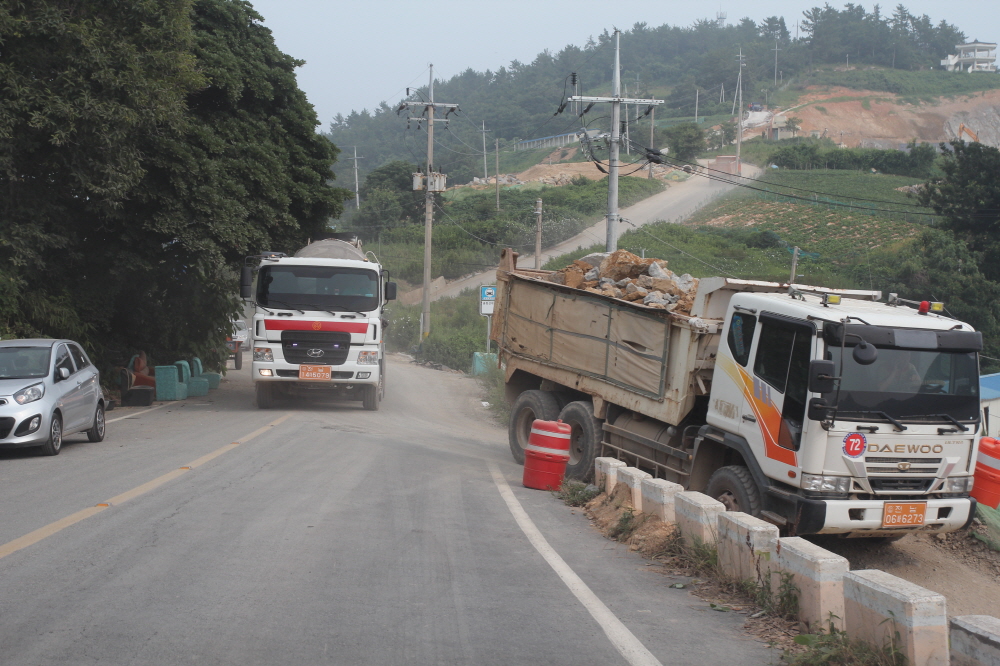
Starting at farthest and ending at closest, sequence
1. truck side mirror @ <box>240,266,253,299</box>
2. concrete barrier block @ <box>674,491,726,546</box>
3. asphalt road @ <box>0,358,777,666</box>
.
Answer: truck side mirror @ <box>240,266,253,299</box> < concrete barrier block @ <box>674,491,726,546</box> < asphalt road @ <box>0,358,777,666</box>

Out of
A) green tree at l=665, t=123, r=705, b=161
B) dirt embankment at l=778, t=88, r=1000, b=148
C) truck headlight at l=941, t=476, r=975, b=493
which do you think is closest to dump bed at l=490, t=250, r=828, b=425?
truck headlight at l=941, t=476, r=975, b=493

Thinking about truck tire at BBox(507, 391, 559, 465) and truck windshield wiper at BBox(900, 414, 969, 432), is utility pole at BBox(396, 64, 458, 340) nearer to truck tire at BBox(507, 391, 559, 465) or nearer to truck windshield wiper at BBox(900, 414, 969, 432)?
truck tire at BBox(507, 391, 559, 465)

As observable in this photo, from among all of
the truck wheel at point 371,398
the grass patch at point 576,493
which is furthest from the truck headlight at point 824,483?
the truck wheel at point 371,398

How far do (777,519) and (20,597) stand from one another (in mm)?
5757

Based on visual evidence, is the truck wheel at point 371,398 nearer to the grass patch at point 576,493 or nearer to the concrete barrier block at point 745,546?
the grass patch at point 576,493

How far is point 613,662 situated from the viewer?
4367 millimetres

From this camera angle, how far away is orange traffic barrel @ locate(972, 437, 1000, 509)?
783 cm

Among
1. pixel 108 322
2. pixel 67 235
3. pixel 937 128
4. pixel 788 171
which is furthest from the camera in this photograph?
pixel 937 128

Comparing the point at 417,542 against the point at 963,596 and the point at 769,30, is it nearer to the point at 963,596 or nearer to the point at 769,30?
the point at 963,596

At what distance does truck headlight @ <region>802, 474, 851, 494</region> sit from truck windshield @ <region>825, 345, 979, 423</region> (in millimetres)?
549

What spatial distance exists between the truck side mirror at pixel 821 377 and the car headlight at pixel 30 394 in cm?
945

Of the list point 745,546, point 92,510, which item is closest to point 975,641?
point 745,546

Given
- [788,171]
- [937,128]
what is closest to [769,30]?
[937,128]

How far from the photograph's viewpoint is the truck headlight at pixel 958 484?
24.5 feet
